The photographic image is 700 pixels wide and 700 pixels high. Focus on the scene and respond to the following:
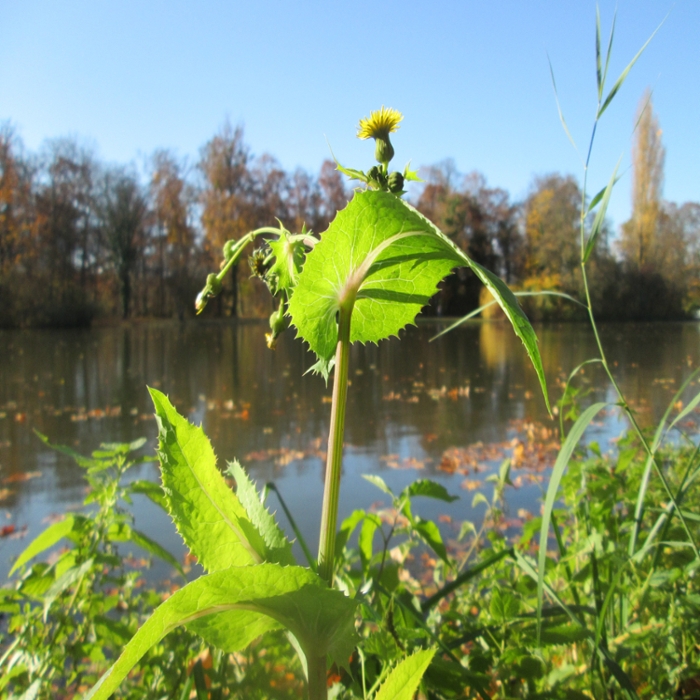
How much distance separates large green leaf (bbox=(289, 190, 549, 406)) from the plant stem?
5cm

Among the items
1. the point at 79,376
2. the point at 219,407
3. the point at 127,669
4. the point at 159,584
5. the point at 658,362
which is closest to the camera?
the point at 127,669

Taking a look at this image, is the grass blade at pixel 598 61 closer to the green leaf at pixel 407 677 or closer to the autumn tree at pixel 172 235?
the green leaf at pixel 407 677

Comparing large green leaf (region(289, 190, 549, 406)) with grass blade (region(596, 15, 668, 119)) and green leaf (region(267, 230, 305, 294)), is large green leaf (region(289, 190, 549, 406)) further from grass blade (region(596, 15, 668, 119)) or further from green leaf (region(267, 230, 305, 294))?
grass blade (region(596, 15, 668, 119))

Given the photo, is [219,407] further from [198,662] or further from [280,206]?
[280,206]

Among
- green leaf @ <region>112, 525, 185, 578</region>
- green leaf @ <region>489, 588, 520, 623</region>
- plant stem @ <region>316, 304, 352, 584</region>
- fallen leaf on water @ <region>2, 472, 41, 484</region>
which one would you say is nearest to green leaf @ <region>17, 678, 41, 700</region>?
green leaf @ <region>112, 525, 185, 578</region>

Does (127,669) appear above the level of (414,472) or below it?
above

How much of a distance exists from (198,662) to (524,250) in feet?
106

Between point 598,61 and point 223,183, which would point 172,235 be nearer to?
point 223,183

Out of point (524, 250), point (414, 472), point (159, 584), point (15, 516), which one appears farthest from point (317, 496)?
point (524, 250)

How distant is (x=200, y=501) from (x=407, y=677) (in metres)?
0.30

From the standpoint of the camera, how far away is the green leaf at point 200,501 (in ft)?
1.99

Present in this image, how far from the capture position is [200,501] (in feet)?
2.00

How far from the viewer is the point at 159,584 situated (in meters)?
2.52

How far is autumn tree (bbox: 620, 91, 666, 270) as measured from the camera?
23.7 m
